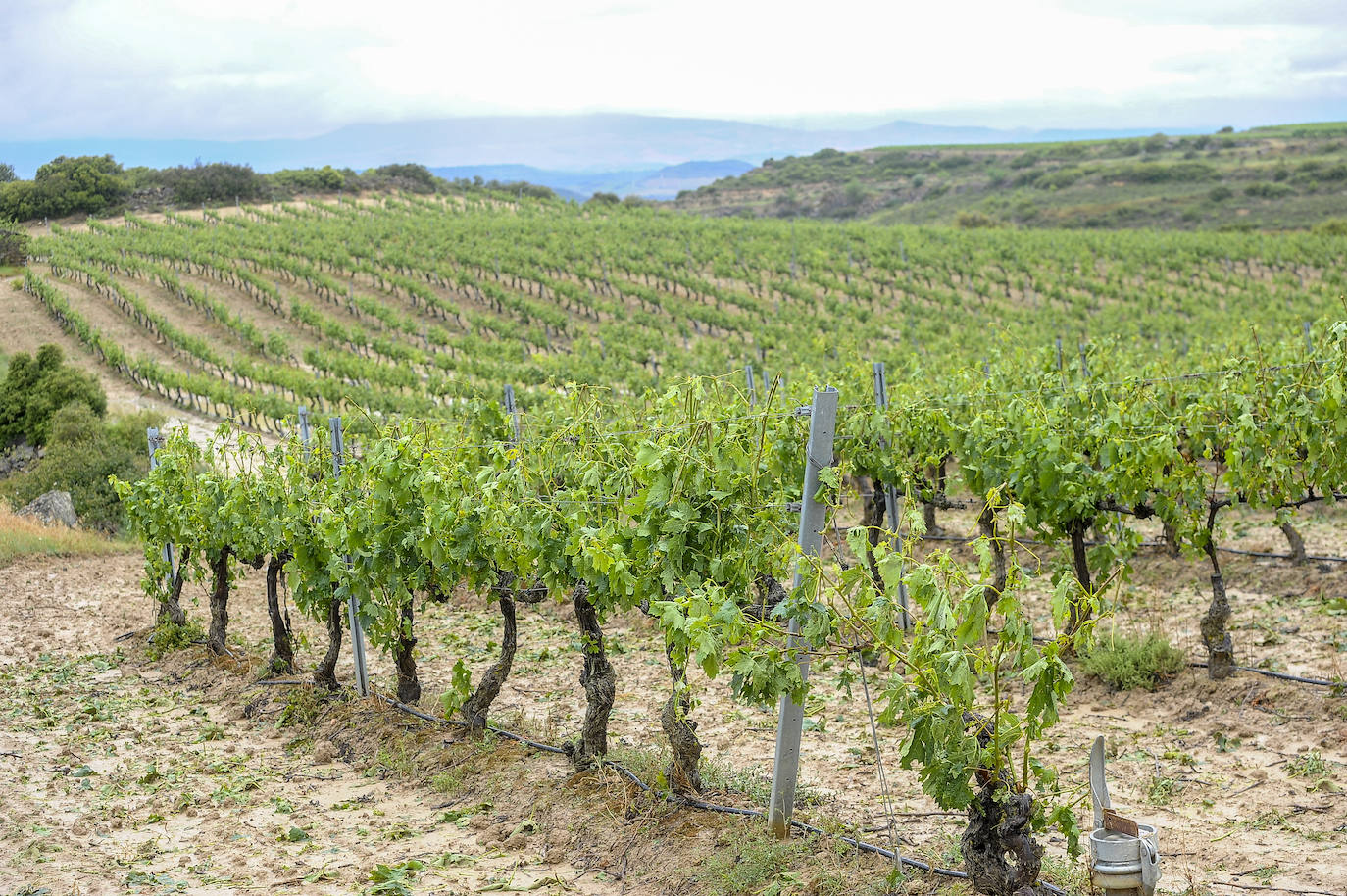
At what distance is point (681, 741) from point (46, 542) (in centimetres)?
1010

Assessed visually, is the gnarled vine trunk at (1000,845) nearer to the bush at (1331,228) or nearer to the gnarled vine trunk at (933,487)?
the gnarled vine trunk at (933,487)

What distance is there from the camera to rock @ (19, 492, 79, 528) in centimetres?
1348

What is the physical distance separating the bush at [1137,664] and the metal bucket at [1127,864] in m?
3.53

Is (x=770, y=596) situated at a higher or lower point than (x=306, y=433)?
lower

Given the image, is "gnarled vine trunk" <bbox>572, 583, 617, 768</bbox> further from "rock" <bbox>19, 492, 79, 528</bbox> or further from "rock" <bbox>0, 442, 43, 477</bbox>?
"rock" <bbox>0, 442, 43, 477</bbox>

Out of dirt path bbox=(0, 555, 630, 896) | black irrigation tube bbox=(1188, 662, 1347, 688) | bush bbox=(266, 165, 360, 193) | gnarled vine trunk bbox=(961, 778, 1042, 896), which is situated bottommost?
dirt path bbox=(0, 555, 630, 896)

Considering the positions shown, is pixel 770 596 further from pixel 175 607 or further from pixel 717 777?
pixel 175 607

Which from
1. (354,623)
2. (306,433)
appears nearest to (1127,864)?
(354,623)

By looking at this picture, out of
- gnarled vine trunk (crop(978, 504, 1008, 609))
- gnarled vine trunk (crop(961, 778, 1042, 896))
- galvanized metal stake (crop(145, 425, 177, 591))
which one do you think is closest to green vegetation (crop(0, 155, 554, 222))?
galvanized metal stake (crop(145, 425, 177, 591))

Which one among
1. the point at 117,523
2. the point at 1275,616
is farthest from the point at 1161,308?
the point at 117,523

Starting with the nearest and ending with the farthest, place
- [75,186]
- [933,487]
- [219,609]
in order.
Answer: [933,487], [219,609], [75,186]

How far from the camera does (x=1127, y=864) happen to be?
3.42 m

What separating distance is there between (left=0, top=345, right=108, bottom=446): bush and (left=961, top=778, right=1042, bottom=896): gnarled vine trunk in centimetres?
1899

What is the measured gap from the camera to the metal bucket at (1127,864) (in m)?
3.41
